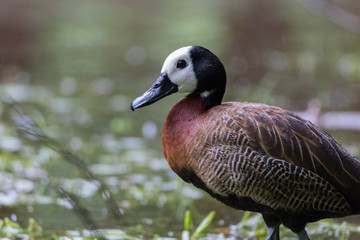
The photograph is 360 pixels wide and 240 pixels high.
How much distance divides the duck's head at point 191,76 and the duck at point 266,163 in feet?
0.51

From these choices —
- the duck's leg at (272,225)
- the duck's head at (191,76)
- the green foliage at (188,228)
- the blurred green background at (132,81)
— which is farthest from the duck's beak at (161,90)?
the duck's leg at (272,225)

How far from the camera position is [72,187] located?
6227mm

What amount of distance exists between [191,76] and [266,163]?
0.80 m

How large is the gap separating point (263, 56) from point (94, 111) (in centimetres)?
414

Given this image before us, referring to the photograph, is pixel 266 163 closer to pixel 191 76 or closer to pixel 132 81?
pixel 191 76

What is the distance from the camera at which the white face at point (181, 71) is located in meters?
4.81

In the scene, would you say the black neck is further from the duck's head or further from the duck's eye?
the duck's eye

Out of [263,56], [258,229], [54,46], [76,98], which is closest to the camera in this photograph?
[258,229]

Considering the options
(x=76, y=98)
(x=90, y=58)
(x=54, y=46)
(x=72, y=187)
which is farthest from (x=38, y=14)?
(x=72, y=187)

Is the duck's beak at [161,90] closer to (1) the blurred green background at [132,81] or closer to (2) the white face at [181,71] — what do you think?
(2) the white face at [181,71]

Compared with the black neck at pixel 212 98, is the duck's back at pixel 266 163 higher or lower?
lower

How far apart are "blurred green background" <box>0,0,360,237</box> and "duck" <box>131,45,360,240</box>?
66 cm

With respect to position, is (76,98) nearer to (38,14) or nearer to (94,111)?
(94,111)

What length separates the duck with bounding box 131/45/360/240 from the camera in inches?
174
